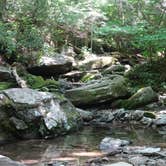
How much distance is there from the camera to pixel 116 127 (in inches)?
372

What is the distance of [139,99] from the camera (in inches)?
437

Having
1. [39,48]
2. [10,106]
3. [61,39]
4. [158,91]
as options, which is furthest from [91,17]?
[10,106]

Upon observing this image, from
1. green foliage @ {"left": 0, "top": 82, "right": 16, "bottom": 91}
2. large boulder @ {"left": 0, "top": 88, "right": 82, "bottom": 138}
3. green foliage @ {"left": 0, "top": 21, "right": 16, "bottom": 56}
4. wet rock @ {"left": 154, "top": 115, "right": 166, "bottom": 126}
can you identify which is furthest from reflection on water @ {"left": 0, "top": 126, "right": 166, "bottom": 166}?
green foliage @ {"left": 0, "top": 21, "right": 16, "bottom": 56}

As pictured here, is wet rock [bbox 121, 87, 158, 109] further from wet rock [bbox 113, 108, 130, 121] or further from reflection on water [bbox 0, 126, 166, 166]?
reflection on water [bbox 0, 126, 166, 166]

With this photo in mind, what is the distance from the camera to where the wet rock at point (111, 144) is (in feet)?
23.5

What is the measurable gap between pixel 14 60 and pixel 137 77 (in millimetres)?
4239

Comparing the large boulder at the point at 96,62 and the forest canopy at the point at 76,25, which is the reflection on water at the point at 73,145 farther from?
the large boulder at the point at 96,62

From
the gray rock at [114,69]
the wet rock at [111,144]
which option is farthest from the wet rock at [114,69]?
the wet rock at [111,144]

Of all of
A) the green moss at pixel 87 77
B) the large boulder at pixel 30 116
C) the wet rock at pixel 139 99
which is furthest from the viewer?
the green moss at pixel 87 77

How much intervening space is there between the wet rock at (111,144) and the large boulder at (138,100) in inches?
132

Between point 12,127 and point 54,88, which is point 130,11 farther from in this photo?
point 12,127

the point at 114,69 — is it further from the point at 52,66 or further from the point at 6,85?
the point at 6,85

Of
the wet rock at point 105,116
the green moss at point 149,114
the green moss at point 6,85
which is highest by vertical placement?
the green moss at point 6,85

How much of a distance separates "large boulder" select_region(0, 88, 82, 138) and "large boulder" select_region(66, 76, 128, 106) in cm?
196
